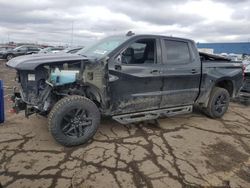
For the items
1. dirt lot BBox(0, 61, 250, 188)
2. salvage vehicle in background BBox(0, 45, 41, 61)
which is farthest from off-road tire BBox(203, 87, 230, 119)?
salvage vehicle in background BBox(0, 45, 41, 61)

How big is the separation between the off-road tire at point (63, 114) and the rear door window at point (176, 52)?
1.80m

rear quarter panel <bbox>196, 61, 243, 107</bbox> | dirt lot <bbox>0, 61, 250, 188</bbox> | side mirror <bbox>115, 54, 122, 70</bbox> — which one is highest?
side mirror <bbox>115, 54, 122, 70</bbox>

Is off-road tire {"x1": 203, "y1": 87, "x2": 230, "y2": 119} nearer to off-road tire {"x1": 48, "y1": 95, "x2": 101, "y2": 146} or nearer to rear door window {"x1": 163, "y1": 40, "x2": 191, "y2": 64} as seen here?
rear door window {"x1": 163, "y1": 40, "x2": 191, "y2": 64}

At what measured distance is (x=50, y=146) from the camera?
425 centimetres

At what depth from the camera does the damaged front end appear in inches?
161

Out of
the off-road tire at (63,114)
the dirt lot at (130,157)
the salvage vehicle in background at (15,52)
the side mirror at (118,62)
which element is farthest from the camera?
the salvage vehicle in background at (15,52)

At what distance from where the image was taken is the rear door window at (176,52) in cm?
514

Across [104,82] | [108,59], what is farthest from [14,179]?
[108,59]

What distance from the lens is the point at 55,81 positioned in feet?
13.4

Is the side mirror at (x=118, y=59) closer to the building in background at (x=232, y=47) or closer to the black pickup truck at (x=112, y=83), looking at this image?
the black pickup truck at (x=112, y=83)

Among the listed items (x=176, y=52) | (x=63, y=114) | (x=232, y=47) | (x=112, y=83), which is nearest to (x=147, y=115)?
(x=112, y=83)

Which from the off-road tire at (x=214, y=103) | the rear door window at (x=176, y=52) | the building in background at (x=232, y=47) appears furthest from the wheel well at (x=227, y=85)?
the building in background at (x=232, y=47)

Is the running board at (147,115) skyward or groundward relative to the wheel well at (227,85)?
groundward

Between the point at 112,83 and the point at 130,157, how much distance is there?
1.29 metres
